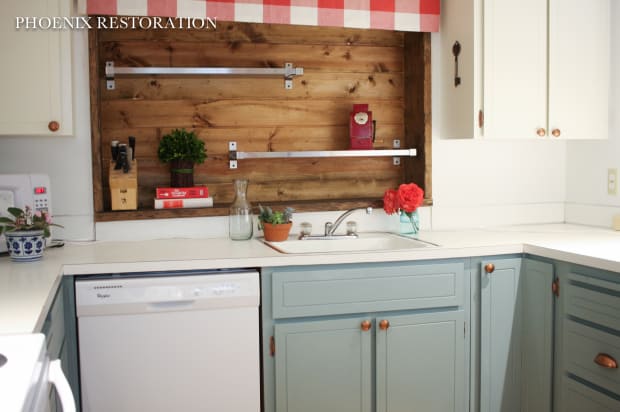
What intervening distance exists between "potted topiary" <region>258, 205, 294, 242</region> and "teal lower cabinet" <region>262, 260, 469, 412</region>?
39cm

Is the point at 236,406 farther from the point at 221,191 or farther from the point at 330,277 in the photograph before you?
the point at 221,191

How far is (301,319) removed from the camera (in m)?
2.46

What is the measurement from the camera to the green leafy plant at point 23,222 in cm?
231

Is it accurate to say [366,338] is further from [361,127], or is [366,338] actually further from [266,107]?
[266,107]

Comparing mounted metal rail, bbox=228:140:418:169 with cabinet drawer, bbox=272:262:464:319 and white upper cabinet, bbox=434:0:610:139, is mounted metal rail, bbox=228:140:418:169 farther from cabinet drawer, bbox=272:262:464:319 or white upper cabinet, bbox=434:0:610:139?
cabinet drawer, bbox=272:262:464:319

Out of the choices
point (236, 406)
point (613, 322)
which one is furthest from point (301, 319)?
point (613, 322)

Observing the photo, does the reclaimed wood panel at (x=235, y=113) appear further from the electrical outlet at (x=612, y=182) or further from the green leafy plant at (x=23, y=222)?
the electrical outlet at (x=612, y=182)

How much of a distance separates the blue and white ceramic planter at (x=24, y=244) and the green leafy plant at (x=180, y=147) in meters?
0.69

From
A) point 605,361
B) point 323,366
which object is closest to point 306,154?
point 323,366

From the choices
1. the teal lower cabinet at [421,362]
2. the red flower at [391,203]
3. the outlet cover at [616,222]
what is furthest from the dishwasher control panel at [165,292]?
the outlet cover at [616,222]

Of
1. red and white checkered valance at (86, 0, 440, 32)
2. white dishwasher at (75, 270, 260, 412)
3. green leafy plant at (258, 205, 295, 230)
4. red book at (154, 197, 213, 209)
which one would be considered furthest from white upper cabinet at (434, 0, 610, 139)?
white dishwasher at (75, 270, 260, 412)

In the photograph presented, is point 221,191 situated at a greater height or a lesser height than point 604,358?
greater

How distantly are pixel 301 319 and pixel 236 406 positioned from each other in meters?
0.39

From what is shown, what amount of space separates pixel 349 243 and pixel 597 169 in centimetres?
129
